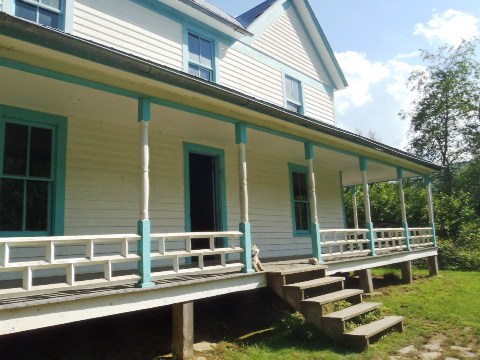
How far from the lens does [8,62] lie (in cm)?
461

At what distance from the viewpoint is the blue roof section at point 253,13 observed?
12438mm

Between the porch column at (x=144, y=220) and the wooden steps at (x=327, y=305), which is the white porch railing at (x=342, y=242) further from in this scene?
the porch column at (x=144, y=220)

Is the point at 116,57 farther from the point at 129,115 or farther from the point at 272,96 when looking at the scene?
the point at 272,96

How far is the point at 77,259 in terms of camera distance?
4734 mm

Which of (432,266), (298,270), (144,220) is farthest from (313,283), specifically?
(432,266)

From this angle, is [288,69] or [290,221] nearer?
[290,221]

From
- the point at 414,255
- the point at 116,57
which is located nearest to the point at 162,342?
the point at 116,57

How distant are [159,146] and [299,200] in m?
5.10

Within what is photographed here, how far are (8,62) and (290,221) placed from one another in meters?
8.40

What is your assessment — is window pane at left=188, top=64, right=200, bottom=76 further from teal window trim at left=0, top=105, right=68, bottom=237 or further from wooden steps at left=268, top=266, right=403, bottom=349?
wooden steps at left=268, top=266, right=403, bottom=349

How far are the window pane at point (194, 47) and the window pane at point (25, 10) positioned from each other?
3601 millimetres

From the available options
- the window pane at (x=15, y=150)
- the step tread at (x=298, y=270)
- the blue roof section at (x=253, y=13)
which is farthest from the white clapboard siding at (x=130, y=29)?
the step tread at (x=298, y=270)

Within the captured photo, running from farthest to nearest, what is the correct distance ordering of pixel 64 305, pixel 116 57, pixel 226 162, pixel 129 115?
pixel 226 162
pixel 129 115
pixel 116 57
pixel 64 305

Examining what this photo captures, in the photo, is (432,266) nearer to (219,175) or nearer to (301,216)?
(301,216)
